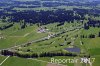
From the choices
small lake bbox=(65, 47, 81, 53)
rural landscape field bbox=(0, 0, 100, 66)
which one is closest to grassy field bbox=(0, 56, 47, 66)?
rural landscape field bbox=(0, 0, 100, 66)

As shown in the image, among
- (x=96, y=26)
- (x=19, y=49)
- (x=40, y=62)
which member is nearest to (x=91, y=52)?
(x=40, y=62)

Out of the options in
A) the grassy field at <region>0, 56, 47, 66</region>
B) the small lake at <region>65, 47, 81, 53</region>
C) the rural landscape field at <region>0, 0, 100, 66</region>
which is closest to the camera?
the grassy field at <region>0, 56, 47, 66</region>

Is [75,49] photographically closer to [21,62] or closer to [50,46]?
[50,46]

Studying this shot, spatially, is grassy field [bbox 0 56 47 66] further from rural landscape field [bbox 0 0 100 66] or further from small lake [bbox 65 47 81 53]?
small lake [bbox 65 47 81 53]

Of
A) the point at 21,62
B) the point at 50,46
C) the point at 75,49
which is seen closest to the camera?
the point at 21,62

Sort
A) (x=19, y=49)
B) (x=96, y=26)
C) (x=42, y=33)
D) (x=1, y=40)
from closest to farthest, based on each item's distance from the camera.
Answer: (x=19, y=49)
(x=1, y=40)
(x=42, y=33)
(x=96, y=26)

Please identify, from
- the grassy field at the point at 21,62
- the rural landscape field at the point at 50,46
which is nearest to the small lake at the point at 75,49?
the rural landscape field at the point at 50,46

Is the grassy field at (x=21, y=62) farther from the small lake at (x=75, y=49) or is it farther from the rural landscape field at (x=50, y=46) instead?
the small lake at (x=75, y=49)

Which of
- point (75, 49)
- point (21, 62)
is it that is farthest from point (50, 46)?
point (21, 62)

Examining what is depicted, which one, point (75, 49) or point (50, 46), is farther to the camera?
point (50, 46)

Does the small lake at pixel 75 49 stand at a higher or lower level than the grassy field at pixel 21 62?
higher

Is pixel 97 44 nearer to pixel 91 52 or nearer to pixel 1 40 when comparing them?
pixel 91 52
